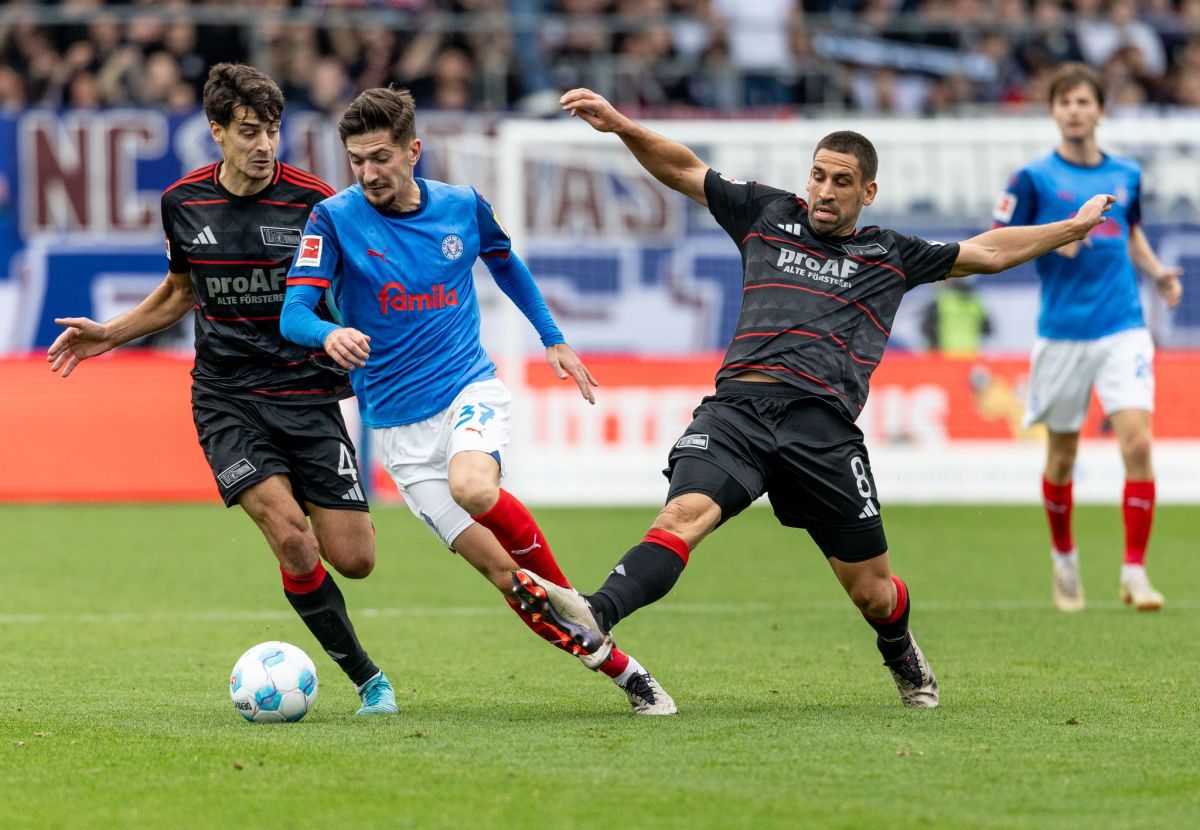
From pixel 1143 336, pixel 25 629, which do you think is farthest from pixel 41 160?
pixel 1143 336

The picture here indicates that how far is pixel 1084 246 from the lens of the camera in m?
9.93

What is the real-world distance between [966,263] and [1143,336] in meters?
3.75

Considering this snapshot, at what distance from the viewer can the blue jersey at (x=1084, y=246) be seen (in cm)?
984

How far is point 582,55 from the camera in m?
20.6

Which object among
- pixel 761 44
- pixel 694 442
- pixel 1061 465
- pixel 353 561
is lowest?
pixel 1061 465

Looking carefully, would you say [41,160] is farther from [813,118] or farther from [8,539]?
[813,118]

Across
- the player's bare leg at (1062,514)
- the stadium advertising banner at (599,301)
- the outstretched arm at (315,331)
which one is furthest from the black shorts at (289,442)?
the stadium advertising banner at (599,301)

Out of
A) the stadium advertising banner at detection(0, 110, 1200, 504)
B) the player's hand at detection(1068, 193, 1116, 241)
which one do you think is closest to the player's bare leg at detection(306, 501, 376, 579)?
the player's hand at detection(1068, 193, 1116, 241)

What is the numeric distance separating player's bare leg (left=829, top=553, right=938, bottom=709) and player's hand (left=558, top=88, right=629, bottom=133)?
1.78 meters

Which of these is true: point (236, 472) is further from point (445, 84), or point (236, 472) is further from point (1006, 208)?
point (445, 84)

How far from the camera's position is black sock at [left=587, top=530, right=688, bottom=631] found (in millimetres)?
5887

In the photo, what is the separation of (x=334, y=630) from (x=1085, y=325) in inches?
204

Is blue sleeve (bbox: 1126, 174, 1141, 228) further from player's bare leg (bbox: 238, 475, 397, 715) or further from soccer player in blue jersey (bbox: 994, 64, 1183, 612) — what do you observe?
player's bare leg (bbox: 238, 475, 397, 715)

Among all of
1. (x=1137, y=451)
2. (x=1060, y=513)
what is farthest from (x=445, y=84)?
(x=1137, y=451)
